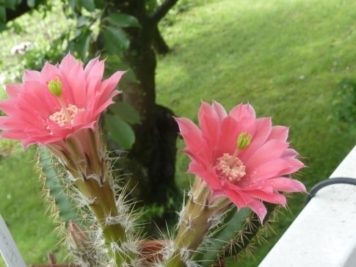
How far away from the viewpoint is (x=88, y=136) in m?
0.82

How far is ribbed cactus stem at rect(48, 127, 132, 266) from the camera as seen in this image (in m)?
0.82

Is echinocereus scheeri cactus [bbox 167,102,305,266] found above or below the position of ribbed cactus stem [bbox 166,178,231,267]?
above

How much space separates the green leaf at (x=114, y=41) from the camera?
2.22m

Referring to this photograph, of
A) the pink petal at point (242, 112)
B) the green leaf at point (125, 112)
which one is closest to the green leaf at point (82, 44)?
the green leaf at point (125, 112)

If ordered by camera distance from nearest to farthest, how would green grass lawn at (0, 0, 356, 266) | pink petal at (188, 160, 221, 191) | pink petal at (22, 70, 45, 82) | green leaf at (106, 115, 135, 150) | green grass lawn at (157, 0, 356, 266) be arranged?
pink petal at (188, 160, 221, 191)
pink petal at (22, 70, 45, 82)
green leaf at (106, 115, 135, 150)
green grass lawn at (0, 0, 356, 266)
green grass lawn at (157, 0, 356, 266)

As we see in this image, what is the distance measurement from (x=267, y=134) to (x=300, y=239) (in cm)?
20

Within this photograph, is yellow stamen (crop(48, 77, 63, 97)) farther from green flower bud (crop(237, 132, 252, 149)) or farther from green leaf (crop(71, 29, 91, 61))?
green leaf (crop(71, 29, 91, 61))

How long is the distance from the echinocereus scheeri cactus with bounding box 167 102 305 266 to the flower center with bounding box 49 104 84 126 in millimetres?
131

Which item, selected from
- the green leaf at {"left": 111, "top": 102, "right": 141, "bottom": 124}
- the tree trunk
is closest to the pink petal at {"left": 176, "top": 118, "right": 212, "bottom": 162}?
the green leaf at {"left": 111, "top": 102, "right": 141, "bottom": 124}

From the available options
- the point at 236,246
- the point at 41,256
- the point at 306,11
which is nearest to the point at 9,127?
the point at 236,246

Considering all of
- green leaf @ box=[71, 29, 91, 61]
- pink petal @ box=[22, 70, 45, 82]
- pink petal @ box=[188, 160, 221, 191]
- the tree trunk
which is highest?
pink petal @ box=[22, 70, 45, 82]

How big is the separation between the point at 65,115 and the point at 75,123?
0.03m

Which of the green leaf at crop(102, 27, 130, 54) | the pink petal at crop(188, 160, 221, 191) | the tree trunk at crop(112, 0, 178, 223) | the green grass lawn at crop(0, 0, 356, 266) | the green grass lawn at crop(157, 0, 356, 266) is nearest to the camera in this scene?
the pink petal at crop(188, 160, 221, 191)

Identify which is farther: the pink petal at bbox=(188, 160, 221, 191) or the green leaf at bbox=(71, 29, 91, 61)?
the green leaf at bbox=(71, 29, 91, 61)
